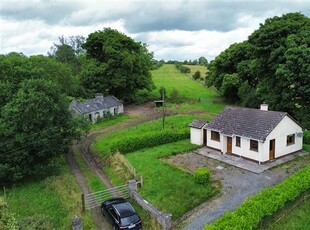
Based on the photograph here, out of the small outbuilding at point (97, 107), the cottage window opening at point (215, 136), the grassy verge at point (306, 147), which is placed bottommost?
the grassy verge at point (306, 147)

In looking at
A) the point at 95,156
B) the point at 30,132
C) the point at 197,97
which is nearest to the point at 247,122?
the point at 95,156

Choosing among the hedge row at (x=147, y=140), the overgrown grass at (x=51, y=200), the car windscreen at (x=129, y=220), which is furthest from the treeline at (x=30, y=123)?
the car windscreen at (x=129, y=220)

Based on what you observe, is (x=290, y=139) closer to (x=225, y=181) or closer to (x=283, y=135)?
(x=283, y=135)

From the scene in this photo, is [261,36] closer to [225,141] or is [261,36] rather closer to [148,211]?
[225,141]

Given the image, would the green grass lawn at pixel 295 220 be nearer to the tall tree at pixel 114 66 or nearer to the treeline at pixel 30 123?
the treeline at pixel 30 123

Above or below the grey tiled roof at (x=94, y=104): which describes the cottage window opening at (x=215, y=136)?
below

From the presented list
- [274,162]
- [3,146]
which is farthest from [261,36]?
[3,146]
